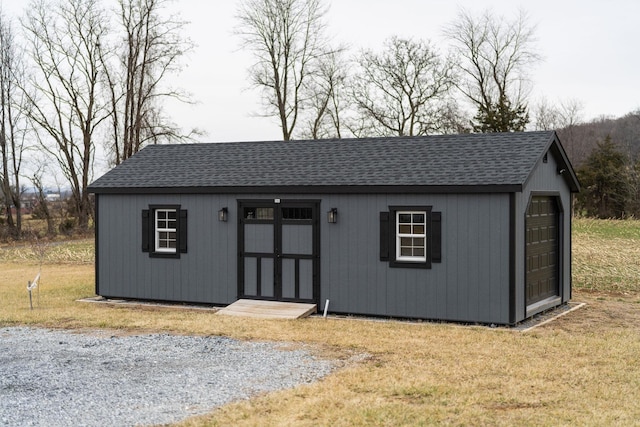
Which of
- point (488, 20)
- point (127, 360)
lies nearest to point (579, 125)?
point (488, 20)

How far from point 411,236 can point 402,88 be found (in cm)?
2482

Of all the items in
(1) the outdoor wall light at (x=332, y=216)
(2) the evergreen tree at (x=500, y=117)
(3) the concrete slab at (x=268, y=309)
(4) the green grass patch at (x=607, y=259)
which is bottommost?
(3) the concrete slab at (x=268, y=309)

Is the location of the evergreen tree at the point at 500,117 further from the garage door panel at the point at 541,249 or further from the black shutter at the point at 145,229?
the black shutter at the point at 145,229

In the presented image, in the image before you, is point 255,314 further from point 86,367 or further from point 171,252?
point 86,367

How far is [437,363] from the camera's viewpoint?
9.59 metres

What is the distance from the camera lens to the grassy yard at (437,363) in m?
7.28

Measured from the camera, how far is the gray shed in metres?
13.0

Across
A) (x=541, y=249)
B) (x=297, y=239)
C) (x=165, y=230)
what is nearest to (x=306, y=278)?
(x=297, y=239)

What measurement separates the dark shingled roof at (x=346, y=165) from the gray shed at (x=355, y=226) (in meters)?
0.04

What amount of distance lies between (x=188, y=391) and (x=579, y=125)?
1921 inches

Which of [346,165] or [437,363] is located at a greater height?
[346,165]

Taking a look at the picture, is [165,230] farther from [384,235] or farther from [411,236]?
[411,236]

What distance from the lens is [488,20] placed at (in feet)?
140

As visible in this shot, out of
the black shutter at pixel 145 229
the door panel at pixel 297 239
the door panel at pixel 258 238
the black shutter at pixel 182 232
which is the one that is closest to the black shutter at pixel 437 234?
the door panel at pixel 297 239
